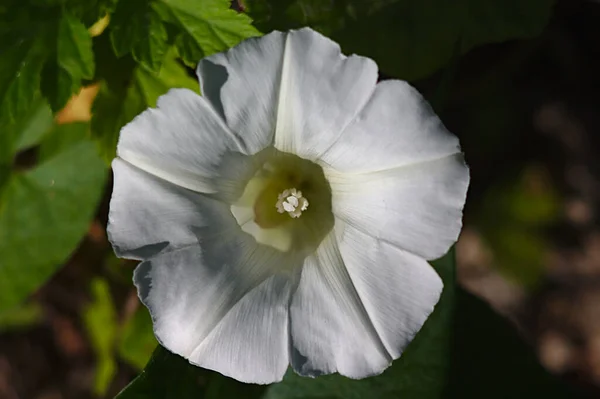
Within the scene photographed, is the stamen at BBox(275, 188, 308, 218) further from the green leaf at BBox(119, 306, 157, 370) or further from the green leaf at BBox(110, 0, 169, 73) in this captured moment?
the green leaf at BBox(119, 306, 157, 370)

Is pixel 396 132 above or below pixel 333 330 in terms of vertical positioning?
above

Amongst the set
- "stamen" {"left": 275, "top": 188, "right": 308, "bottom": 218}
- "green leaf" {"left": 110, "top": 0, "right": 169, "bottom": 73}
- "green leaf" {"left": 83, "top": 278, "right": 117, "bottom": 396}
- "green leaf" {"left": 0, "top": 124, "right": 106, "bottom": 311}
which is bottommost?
"green leaf" {"left": 83, "top": 278, "right": 117, "bottom": 396}

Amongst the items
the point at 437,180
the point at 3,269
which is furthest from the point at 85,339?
the point at 437,180

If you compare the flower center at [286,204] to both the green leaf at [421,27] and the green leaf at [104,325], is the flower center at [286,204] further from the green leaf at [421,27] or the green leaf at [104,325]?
the green leaf at [104,325]

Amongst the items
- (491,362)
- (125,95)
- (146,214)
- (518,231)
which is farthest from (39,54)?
(518,231)

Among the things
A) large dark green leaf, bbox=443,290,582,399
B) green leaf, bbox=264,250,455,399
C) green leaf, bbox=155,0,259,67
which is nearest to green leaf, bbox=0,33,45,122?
green leaf, bbox=155,0,259,67

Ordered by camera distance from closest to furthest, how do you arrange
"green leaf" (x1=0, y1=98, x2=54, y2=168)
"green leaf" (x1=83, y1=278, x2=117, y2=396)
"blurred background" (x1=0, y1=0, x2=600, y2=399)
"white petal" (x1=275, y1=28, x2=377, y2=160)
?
1. "white petal" (x1=275, y1=28, x2=377, y2=160)
2. "green leaf" (x1=0, y1=98, x2=54, y2=168)
3. "green leaf" (x1=83, y1=278, x2=117, y2=396)
4. "blurred background" (x1=0, y1=0, x2=600, y2=399)

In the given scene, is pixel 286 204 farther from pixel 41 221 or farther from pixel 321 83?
pixel 41 221

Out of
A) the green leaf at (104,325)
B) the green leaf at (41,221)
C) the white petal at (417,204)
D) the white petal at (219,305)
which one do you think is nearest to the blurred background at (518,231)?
the green leaf at (104,325)
